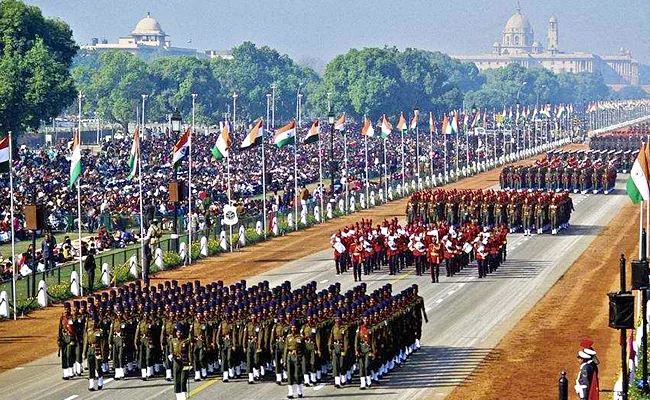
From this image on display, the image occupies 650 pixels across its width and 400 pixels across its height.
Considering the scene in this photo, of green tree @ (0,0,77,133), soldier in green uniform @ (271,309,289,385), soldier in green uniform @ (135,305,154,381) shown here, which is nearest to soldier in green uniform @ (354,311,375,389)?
soldier in green uniform @ (271,309,289,385)

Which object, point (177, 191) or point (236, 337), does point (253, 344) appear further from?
point (177, 191)

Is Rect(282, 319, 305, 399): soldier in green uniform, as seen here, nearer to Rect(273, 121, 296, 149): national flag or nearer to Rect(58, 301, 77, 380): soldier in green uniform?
Rect(58, 301, 77, 380): soldier in green uniform

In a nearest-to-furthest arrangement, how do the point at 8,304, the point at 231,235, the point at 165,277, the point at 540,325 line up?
the point at 540,325, the point at 8,304, the point at 165,277, the point at 231,235

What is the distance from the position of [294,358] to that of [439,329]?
848cm

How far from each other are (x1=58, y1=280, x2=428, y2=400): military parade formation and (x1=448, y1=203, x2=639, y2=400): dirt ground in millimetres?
2256

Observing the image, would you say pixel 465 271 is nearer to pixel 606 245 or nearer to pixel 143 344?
pixel 606 245

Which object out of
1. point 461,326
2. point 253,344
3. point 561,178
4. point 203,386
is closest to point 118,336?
point 203,386

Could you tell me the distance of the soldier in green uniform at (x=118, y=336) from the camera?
96.4ft

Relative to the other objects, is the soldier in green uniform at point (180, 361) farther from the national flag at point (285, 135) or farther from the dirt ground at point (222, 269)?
the national flag at point (285, 135)

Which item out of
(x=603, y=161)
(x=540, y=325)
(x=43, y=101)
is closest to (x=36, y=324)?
(x=540, y=325)

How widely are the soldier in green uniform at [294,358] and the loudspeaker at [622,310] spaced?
670cm

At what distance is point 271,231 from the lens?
58562 millimetres

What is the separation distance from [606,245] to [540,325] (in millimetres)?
19331

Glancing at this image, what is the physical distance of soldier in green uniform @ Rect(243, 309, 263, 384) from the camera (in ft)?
94.9
